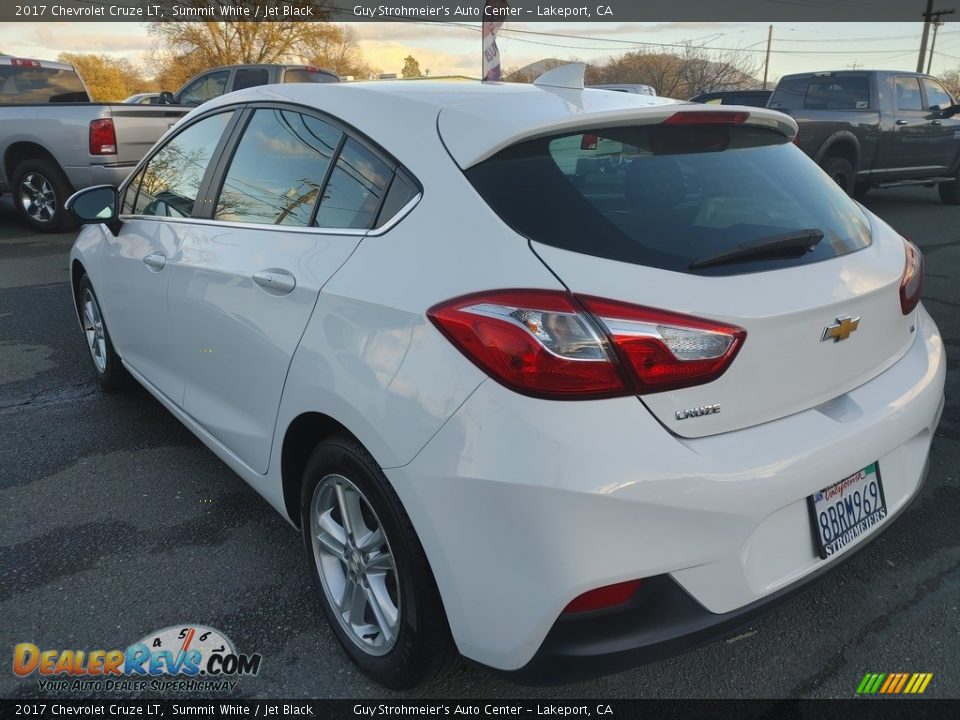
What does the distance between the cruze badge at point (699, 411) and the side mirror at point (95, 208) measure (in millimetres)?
2964

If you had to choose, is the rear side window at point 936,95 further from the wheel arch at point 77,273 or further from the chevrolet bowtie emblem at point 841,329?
the wheel arch at point 77,273

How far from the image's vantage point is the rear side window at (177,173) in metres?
2.99

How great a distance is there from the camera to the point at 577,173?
1905 mm

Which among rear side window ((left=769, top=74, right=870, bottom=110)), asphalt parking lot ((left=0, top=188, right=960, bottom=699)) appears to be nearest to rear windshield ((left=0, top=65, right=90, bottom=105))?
asphalt parking lot ((left=0, top=188, right=960, bottom=699))

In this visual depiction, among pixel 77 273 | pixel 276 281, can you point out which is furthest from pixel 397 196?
pixel 77 273

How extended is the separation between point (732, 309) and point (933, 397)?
921 mm

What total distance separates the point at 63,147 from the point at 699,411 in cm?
943

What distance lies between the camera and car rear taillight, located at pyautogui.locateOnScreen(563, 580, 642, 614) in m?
1.57

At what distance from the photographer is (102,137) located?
340 inches

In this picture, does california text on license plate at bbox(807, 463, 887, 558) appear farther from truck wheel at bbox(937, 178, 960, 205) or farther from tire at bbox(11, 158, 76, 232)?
truck wheel at bbox(937, 178, 960, 205)

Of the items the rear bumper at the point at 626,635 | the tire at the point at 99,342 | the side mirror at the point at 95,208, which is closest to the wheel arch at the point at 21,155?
the tire at the point at 99,342
